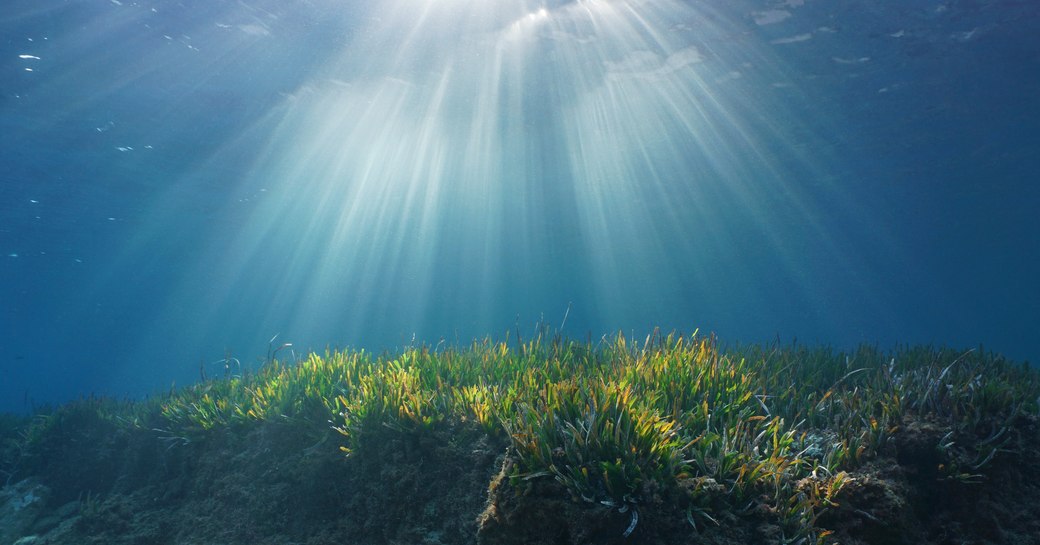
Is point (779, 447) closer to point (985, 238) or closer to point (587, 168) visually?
point (587, 168)

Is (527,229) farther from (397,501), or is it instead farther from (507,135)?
(397,501)

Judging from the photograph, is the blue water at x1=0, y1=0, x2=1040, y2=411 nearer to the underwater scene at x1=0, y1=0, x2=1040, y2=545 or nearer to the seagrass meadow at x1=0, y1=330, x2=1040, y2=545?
the underwater scene at x1=0, y1=0, x2=1040, y2=545

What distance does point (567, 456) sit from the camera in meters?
3.41

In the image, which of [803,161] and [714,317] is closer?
[803,161]

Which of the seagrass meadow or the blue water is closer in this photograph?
the seagrass meadow

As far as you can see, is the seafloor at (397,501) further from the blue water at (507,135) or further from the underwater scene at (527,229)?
the blue water at (507,135)

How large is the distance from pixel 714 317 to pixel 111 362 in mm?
145563

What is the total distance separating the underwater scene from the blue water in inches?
6.2

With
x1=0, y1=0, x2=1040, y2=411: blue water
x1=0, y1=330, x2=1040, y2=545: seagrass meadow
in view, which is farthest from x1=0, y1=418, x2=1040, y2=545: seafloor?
x1=0, y1=0, x2=1040, y2=411: blue water

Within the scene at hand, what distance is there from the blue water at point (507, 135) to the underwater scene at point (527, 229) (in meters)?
0.16

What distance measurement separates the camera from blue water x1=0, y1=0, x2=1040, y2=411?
15070 mm

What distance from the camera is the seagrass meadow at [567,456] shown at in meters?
3.30

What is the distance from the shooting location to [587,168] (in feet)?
91.3

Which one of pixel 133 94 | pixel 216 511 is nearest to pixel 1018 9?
pixel 216 511
